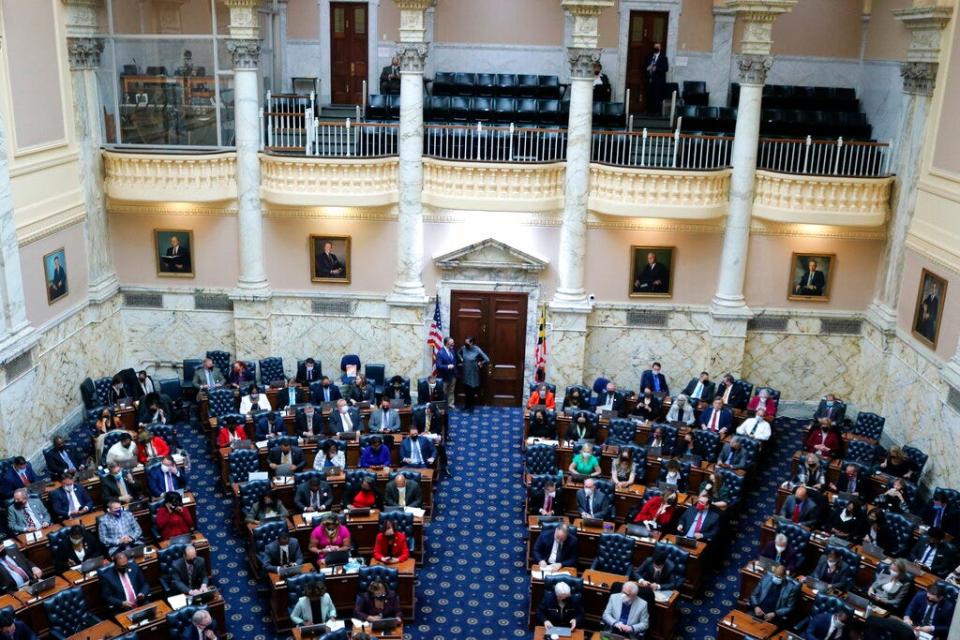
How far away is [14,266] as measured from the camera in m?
14.7

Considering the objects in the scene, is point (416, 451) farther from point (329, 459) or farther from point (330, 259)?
point (330, 259)

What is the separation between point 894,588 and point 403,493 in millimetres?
6508

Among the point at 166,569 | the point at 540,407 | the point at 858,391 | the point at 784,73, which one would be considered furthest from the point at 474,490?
the point at 784,73

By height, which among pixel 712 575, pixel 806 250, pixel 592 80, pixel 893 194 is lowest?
pixel 712 575

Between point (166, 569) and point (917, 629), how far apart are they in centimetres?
897

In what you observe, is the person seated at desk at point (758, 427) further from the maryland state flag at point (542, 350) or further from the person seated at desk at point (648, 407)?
the maryland state flag at point (542, 350)

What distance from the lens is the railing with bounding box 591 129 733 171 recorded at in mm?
17625

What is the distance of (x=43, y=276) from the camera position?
52.2 feet

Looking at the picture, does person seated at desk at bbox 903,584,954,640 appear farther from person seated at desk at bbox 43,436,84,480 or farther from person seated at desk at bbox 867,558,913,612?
person seated at desk at bbox 43,436,84,480

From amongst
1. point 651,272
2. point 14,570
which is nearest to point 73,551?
point 14,570

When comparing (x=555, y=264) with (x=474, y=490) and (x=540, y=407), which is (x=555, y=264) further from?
(x=474, y=490)

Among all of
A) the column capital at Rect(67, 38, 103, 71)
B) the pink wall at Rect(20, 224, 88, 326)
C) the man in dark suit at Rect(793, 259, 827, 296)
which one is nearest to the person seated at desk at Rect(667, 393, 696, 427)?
the man in dark suit at Rect(793, 259, 827, 296)

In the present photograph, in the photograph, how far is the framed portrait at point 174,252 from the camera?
60.6 ft

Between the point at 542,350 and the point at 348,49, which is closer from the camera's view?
the point at 542,350
